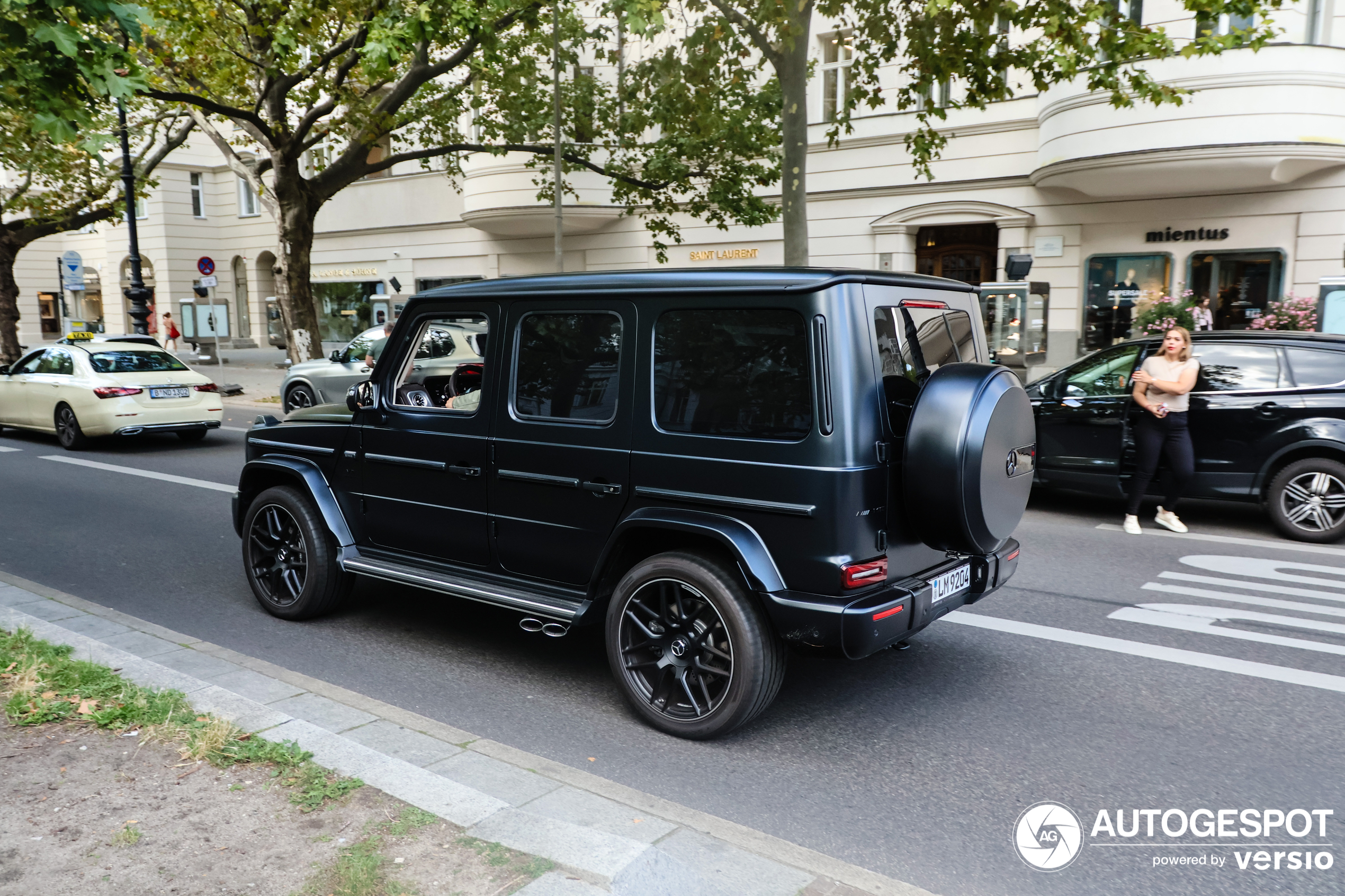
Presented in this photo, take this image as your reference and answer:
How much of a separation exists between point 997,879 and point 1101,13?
428 inches

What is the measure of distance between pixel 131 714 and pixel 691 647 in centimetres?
228

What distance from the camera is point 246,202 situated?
3584 centimetres

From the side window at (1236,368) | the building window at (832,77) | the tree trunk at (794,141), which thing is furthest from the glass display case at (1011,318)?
the side window at (1236,368)

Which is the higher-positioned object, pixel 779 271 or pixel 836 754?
pixel 779 271

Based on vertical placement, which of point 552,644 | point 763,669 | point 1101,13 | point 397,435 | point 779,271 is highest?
point 1101,13

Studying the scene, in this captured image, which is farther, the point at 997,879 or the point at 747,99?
the point at 747,99

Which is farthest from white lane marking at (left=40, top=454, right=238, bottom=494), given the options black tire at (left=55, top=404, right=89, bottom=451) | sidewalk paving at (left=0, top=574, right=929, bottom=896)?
sidewalk paving at (left=0, top=574, right=929, bottom=896)

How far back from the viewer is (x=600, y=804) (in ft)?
11.0

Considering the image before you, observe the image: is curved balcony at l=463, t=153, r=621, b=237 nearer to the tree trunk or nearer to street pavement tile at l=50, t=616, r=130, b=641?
the tree trunk

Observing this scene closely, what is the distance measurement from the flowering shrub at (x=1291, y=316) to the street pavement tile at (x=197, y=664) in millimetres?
15477

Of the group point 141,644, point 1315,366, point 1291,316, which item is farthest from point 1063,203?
point 141,644

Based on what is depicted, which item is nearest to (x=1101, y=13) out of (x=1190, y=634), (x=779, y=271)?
(x=1190, y=634)

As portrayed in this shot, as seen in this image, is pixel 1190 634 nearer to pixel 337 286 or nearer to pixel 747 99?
pixel 747 99

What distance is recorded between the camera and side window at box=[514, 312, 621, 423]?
4273mm
